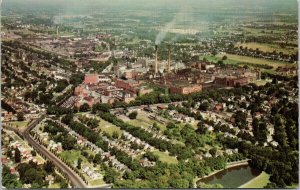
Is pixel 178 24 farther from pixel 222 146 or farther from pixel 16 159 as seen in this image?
pixel 16 159

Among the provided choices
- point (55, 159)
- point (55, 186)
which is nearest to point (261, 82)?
point (55, 159)

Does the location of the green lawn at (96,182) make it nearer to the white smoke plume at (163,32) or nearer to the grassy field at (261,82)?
the white smoke plume at (163,32)

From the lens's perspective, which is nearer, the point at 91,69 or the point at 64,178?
the point at 64,178

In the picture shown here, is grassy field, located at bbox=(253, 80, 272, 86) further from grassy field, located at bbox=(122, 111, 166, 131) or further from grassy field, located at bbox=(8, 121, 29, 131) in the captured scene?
grassy field, located at bbox=(8, 121, 29, 131)

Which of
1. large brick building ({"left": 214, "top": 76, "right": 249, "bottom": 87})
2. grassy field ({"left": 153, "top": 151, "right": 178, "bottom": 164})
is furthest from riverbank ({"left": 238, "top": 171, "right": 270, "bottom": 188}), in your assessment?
large brick building ({"left": 214, "top": 76, "right": 249, "bottom": 87})

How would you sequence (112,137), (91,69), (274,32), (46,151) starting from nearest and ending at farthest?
1. (46,151)
2. (112,137)
3. (274,32)
4. (91,69)

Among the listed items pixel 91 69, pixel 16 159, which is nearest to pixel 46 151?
pixel 16 159
